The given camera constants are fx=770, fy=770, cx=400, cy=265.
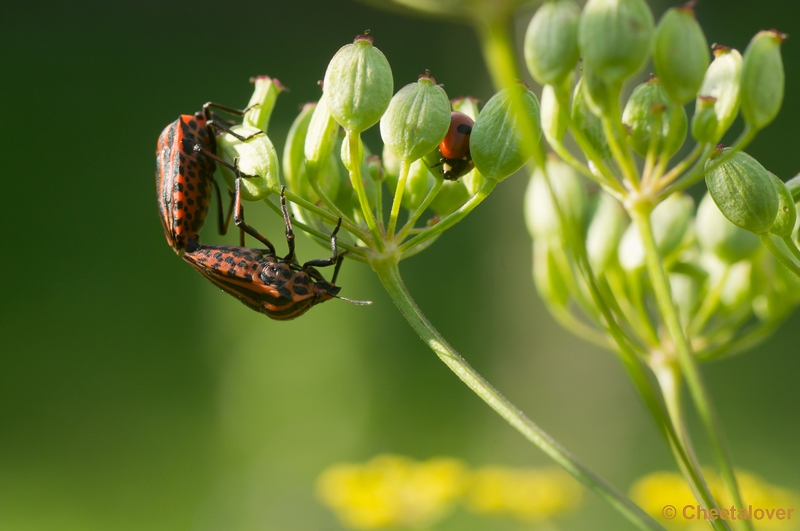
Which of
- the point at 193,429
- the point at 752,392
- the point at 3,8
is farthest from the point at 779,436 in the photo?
the point at 3,8

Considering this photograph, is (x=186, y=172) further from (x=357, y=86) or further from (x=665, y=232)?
(x=665, y=232)

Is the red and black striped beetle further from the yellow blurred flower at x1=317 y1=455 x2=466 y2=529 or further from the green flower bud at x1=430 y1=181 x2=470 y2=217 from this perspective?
the yellow blurred flower at x1=317 y1=455 x2=466 y2=529

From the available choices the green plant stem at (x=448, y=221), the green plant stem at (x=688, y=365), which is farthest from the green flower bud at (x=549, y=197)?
the green plant stem at (x=448, y=221)

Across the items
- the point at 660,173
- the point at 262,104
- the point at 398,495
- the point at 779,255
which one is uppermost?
the point at 262,104

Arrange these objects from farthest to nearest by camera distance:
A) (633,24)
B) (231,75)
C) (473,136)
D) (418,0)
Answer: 1. (231,75)
2. (473,136)
3. (633,24)
4. (418,0)

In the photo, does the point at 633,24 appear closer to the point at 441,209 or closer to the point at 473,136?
the point at 473,136

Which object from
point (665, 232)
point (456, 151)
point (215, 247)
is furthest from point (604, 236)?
point (215, 247)
